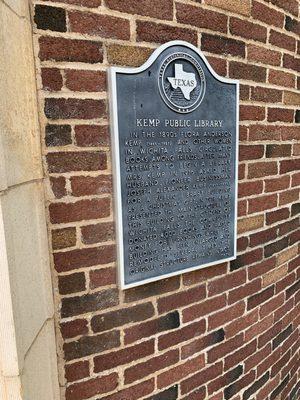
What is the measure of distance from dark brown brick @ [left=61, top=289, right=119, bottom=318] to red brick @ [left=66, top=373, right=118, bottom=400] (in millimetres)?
319

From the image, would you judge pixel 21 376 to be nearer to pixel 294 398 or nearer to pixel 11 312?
pixel 11 312

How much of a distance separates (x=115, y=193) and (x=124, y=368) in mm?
797

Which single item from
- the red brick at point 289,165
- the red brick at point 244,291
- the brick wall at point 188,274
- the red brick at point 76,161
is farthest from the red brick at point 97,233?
the red brick at point 289,165

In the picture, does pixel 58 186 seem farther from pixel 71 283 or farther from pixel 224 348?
pixel 224 348

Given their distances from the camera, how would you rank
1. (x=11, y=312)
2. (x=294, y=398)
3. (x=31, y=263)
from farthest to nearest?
(x=294, y=398) → (x=31, y=263) → (x=11, y=312)

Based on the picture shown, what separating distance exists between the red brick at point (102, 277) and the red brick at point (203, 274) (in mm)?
381

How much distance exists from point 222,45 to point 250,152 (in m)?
0.55

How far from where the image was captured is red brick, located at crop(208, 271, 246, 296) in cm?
178

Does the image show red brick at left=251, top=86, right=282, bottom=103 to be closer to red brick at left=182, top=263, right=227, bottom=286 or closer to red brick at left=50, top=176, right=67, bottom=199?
red brick at left=182, top=263, right=227, bottom=286

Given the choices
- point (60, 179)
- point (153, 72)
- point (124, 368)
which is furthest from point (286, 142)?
point (124, 368)

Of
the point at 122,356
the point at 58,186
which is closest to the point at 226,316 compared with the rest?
the point at 122,356

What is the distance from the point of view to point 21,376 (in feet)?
3.68

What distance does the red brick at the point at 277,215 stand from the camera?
202 centimetres

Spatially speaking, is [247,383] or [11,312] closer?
[11,312]
